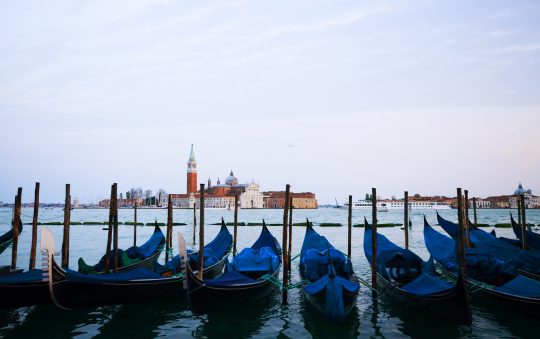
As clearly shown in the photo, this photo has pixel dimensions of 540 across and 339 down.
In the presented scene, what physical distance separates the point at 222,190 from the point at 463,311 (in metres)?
106

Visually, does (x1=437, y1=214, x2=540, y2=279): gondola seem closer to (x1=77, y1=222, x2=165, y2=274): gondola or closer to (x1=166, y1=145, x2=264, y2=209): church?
(x1=77, y1=222, x2=165, y2=274): gondola

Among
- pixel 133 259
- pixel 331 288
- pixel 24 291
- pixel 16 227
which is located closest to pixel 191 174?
pixel 133 259

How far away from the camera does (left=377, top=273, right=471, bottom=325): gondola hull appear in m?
5.96

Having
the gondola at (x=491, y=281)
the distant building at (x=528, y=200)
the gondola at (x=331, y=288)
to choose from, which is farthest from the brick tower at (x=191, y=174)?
the gondola at (x=331, y=288)

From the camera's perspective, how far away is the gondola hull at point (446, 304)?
19.5 feet

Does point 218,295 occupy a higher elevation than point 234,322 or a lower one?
higher

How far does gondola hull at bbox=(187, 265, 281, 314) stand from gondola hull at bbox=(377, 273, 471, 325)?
8.65 feet

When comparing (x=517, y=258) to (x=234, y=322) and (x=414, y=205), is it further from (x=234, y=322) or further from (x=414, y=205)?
(x=414, y=205)

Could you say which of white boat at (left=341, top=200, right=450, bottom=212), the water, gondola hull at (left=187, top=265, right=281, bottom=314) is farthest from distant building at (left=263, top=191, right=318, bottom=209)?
gondola hull at (left=187, top=265, right=281, bottom=314)

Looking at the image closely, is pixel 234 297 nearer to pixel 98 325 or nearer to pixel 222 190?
pixel 98 325

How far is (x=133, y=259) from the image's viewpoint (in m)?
10.3

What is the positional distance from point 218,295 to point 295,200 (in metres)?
103

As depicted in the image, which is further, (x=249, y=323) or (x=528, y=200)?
(x=528, y=200)

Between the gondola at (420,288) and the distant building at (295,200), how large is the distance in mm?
100802
